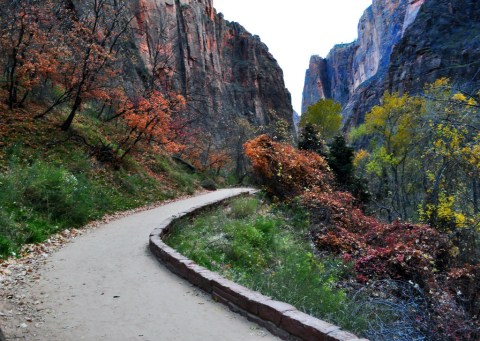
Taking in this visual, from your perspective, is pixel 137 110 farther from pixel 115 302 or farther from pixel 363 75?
pixel 363 75

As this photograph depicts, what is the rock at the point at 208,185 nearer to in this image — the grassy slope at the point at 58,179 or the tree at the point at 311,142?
the grassy slope at the point at 58,179

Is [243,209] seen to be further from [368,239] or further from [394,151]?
[394,151]

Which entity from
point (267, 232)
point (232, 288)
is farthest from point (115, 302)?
point (267, 232)

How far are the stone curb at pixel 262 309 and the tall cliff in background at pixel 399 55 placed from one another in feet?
13.8

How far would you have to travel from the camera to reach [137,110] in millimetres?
15891

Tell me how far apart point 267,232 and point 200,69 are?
48251mm

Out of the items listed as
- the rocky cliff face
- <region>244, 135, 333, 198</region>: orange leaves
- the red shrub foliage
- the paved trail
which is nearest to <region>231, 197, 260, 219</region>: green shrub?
the red shrub foliage

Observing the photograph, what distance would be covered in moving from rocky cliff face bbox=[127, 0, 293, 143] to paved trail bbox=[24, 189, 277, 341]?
96.5 ft

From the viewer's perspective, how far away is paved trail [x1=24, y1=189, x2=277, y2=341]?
402cm

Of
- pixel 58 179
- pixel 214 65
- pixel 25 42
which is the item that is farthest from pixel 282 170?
pixel 214 65

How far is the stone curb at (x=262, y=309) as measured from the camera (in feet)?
11.8

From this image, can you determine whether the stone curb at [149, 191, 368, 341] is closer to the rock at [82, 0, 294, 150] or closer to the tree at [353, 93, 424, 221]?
the tree at [353, 93, 424, 221]

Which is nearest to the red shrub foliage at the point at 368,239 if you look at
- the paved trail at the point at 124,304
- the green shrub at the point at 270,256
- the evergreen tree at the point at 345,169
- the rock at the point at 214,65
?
the green shrub at the point at 270,256

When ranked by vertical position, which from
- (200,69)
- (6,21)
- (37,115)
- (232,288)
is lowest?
(232,288)
